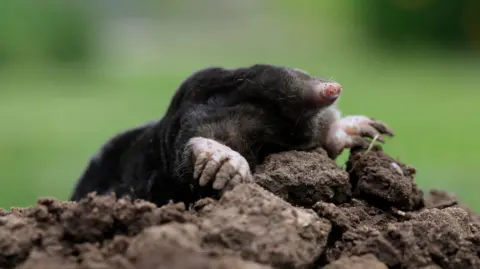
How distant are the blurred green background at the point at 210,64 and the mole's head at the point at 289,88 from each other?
3.13m

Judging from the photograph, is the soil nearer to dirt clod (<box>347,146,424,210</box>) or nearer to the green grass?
dirt clod (<box>347,146,424,210</box>)

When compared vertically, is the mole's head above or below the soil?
above

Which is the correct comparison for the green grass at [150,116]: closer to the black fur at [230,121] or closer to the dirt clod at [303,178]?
the black fur at [230,121]

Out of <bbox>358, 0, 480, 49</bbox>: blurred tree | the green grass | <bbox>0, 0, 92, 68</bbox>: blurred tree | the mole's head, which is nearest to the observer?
the mole's head

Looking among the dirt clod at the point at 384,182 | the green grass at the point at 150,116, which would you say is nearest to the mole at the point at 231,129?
the dirt clod at the point at 384,182

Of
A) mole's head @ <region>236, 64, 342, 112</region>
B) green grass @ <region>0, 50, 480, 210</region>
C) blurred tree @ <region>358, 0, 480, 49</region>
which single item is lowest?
green grass @ <region>0, 50, 480, 210</region>

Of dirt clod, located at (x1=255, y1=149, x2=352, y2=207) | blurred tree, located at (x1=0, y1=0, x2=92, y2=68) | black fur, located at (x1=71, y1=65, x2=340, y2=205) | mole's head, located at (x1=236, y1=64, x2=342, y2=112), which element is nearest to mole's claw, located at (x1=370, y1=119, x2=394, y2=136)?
black fur, located at (x1=71, y1=65, x2=340, y2=205)

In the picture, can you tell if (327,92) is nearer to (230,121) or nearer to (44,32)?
(230,121)

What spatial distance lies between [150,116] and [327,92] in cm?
826

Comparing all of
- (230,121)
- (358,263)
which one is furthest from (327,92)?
(358,263)

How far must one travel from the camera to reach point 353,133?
259 centimetres

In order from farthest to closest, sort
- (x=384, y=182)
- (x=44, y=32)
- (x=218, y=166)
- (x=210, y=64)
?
1. (x=44, y=32)
2. (x=210, y=64)
3. (x=384, y=182)
4. (x=218, y=166)

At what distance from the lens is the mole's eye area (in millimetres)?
2201

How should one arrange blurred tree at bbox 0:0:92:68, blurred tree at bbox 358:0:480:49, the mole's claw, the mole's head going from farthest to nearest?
blurred tree at bbox 358:0:480:49 → blurred tree at bbox 0:0:92:68 → the mole's claw → the mole's head
